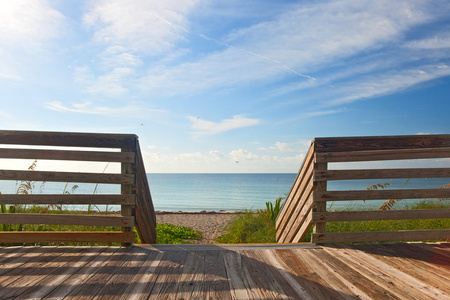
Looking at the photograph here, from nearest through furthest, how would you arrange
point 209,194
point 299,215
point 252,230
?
point 299,215 < point 252,230 < point 209,194

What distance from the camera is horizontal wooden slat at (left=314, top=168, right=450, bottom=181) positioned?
3.61 metres

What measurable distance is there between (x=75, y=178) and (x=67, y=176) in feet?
0.38

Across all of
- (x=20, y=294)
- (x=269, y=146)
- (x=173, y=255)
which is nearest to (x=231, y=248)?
(x=173, y=255)

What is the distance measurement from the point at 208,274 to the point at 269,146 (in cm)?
6397

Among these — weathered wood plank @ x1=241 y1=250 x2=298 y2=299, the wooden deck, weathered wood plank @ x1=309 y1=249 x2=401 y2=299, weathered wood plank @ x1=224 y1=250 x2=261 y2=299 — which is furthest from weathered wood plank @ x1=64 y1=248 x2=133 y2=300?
weathered wood plank @ x1=309 y1=249 x2=401 y2=299

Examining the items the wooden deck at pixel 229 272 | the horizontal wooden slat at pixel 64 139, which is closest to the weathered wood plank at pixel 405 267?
the wooden deck at pixel 229 272

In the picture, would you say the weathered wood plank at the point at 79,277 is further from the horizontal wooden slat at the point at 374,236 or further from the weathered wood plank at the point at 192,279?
the horizontal wooden slat at the point at 374,236

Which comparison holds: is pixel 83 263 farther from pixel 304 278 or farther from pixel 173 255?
pixel 304 278

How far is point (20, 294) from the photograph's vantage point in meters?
2.27

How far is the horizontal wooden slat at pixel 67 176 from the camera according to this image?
11.5 feet

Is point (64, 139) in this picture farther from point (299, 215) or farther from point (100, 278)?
point (299, 215)

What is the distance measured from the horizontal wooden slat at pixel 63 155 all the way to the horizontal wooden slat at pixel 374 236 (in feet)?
8.60

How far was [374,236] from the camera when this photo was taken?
3730mm

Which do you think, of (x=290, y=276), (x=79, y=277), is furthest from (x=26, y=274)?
(x=290, y=276)
